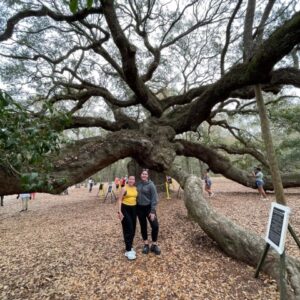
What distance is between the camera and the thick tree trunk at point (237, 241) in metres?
2.73

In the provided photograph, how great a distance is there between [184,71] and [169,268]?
8891 millimetres

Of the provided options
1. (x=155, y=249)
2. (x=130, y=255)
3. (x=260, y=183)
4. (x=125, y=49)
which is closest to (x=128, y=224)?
(x=130, y=255)

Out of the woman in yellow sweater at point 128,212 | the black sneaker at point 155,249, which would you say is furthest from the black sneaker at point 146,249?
the woman in yellow sweater at point 128,212

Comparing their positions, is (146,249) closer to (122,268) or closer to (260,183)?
(122,268)

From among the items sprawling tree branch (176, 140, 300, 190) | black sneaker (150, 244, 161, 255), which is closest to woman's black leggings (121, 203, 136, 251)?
black sneaker (150, 244, 161, 255)

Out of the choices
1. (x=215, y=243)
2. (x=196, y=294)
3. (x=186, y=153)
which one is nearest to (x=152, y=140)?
(x=186, y=153)

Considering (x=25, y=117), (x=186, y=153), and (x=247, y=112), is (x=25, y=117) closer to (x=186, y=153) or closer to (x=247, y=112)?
(x=186, y=153)

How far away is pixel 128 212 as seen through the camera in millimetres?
3885

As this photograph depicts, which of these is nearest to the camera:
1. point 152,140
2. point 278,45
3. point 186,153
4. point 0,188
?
point 0,188

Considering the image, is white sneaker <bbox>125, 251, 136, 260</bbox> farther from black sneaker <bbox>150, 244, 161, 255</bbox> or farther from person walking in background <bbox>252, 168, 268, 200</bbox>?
person walking in background <bbox>252, 168, 268, 200</bbox>

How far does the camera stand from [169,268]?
3.38m

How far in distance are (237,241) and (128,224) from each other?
1.74 m

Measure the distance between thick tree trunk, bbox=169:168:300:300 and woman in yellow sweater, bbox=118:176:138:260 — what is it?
1.26m

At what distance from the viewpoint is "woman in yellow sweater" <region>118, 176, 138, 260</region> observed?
3776 mm
